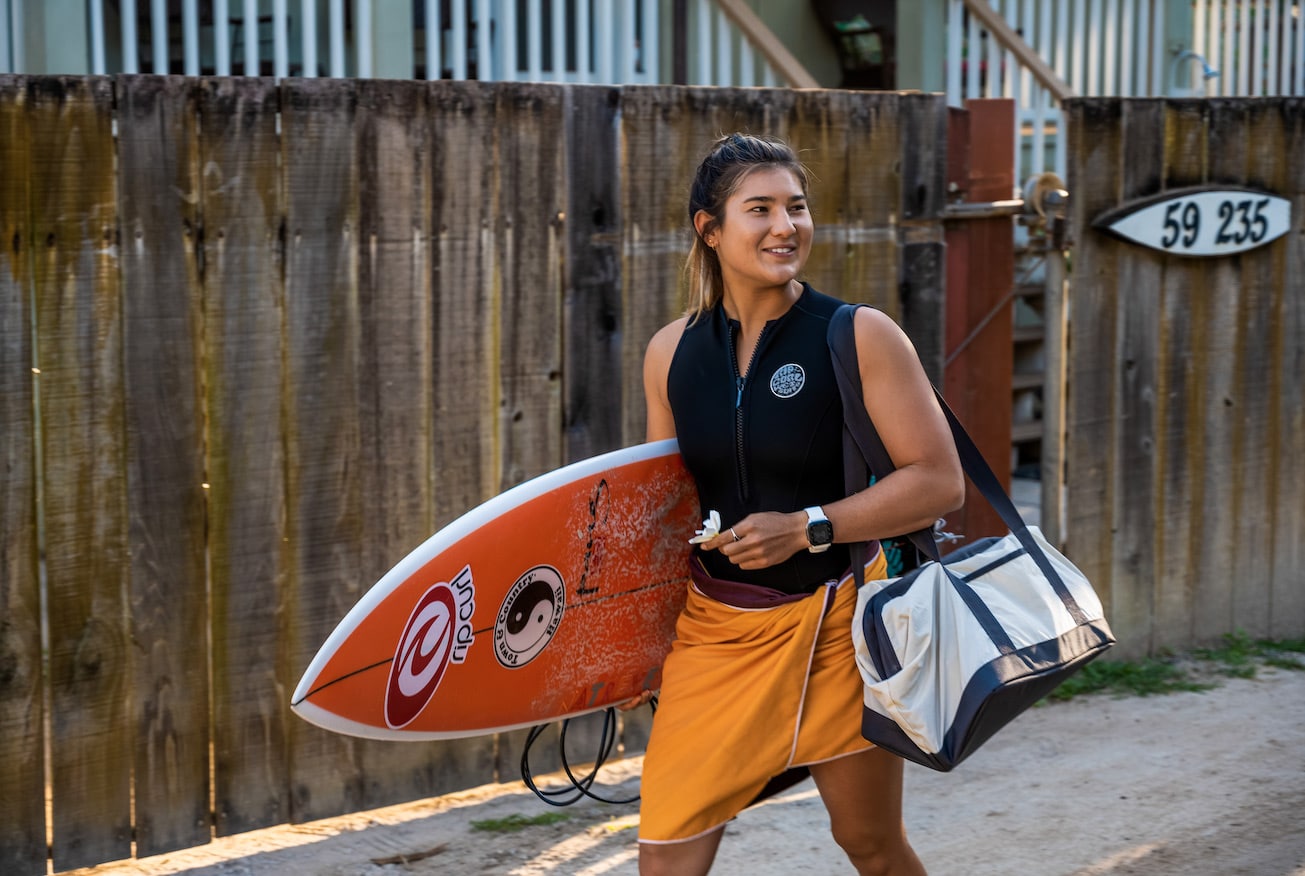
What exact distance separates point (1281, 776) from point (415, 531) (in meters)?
2.83

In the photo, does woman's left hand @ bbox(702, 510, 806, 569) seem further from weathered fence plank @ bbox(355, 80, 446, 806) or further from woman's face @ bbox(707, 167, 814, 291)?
weathered fence plank @ bbox(355, 80, 446, 806)

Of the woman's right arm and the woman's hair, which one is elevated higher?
the woman's hair

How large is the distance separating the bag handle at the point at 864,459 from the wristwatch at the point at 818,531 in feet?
0.39

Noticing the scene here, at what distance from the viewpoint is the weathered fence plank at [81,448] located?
12.9 feet

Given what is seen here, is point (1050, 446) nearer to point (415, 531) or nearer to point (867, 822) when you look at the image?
point (415, 531)

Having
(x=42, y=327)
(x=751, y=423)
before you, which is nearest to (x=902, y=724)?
(x=751, y=423)

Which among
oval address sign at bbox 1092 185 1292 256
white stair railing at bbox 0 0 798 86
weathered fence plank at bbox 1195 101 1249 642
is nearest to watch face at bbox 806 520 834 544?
oval address sign at bbox 1092 185 1292 256

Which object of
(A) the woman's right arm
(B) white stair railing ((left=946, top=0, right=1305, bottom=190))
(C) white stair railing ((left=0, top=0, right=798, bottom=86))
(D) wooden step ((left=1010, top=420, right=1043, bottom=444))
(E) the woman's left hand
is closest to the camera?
(E) the woman's left hand

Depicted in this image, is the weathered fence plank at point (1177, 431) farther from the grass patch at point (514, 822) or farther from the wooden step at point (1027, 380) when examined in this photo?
the wooden step at point (1027, 380)

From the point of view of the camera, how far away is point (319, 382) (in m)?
4.32

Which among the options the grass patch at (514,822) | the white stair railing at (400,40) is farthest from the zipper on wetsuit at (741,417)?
the white stair railing at (400,40)

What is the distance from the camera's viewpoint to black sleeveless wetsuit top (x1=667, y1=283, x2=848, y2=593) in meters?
3.02

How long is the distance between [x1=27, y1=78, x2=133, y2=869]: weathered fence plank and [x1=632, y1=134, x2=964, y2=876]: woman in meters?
1.70

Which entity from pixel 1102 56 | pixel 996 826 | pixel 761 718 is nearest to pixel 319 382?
pixel 761 718
